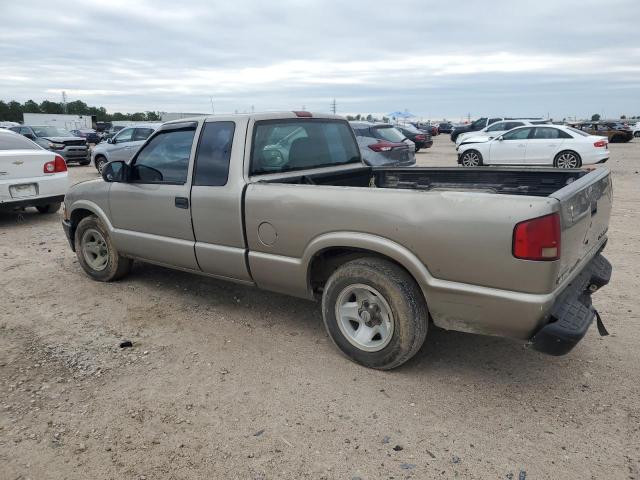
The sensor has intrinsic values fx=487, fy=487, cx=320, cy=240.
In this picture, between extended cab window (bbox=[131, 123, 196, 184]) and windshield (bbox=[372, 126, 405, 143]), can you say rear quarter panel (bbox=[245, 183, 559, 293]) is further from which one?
windshield (bbox=[372, 126, 405, 143])

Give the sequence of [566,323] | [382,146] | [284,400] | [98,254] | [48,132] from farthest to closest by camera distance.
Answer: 1. [48,132]
2. [382,146]
3. [98,254]
4. [284,400]
5. [566,323]

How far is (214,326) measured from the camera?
13.9 feet

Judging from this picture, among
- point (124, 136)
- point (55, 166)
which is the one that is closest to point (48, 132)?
point (124, 136)

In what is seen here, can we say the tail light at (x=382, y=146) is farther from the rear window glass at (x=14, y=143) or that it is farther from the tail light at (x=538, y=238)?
the tail light at (x=538, y=238)

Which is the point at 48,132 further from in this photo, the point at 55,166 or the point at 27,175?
the point at 27,175

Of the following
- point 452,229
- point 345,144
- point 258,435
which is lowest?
point 258,435

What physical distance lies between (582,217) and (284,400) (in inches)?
86.2

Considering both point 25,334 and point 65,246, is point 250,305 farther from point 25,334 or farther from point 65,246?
point 65,246

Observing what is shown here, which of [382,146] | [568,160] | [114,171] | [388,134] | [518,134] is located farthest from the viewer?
[518,134]

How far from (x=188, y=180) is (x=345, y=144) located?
1620mm

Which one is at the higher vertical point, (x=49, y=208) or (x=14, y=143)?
(x=14, y=143)

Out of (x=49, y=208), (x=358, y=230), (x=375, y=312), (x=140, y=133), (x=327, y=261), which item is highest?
(x=140, y=133)

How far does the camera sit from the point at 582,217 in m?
3.02

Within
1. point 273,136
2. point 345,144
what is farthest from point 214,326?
point 345,144
